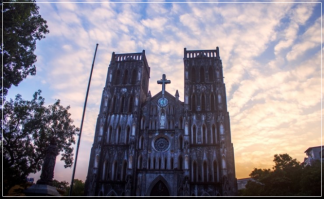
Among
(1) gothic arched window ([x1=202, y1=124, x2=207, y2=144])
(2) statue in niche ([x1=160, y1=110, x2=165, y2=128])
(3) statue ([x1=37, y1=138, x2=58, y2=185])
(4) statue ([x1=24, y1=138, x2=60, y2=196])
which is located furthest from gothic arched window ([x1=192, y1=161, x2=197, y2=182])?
(3) statue ([x1=37, y1=138, x2=58, y2=185])

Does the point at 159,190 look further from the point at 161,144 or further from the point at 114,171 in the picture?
the point at 114,171

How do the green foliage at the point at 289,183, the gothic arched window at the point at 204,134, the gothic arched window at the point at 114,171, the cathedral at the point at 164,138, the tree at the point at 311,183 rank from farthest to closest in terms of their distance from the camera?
the gothic arched window at the point at 204,134 → the gothic arched window at the point at 114,171 → the cathedral at the point at 164,138 → the green foliage at the point at 289,183 → the tree at the point at 311,183

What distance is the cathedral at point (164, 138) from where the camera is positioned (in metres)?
28.8

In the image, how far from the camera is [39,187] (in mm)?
13828

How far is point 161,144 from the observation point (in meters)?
31.3

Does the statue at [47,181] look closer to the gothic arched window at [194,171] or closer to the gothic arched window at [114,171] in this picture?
the gothic arched window at [114,171]

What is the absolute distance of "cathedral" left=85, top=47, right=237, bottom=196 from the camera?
28.8 meters

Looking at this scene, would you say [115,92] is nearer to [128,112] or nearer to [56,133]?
[128,112]

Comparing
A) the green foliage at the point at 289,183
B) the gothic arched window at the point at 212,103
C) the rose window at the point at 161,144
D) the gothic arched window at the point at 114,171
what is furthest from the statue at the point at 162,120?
the green foliage at the point at 289,183

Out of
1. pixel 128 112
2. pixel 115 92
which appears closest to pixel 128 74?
pixel 115 92

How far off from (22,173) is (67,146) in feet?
18.1

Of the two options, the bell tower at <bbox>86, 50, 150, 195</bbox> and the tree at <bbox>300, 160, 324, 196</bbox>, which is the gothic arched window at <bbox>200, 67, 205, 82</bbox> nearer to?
the bell tower at <bbox>86, 50, 150, 195</bbox>

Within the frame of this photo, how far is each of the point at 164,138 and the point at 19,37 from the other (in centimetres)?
1888

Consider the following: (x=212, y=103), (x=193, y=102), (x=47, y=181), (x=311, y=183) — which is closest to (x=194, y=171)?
(x=193, y=102)
